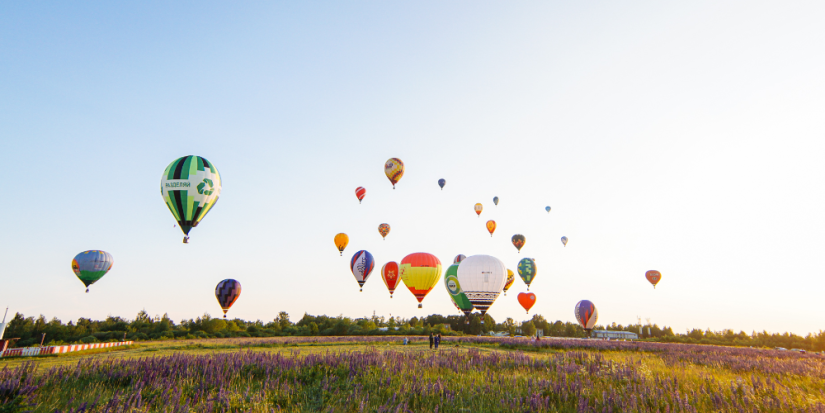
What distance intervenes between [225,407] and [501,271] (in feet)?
90.6

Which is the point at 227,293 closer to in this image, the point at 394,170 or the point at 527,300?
the point at 394,170

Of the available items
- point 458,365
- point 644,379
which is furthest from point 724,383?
point 458,365

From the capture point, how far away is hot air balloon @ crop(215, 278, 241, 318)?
119ft

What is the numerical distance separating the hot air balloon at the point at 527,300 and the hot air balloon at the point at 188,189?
3611 centimetres

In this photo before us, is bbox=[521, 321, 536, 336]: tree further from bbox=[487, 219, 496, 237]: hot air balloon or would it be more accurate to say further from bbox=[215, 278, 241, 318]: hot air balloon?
bbox=[215, 278, 241, 318]: hot air balloon

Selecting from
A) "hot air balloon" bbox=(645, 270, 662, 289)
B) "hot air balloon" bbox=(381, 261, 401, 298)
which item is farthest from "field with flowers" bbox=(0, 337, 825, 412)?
"hot air balloon" bbox=(645, 270, 662, 289)

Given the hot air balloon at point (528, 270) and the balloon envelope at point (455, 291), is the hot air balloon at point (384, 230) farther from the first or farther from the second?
the hot air balloon at point (528, 270)

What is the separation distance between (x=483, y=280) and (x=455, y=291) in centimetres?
778

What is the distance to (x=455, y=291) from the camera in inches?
1460

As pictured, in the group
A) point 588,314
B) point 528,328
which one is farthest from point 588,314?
point 528,328

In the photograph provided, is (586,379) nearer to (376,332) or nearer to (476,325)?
(376,332)

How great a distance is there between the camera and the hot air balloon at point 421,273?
35344 millimetres

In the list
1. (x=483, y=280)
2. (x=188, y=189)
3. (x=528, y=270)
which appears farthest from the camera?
(x=528, y=270)

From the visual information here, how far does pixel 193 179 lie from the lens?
827 inches
